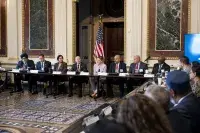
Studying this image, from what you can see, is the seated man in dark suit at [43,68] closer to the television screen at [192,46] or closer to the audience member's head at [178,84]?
the television screen at [192,46]

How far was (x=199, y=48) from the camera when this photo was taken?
32.1ft

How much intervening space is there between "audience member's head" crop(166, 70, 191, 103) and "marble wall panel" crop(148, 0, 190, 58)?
8194 millimetres

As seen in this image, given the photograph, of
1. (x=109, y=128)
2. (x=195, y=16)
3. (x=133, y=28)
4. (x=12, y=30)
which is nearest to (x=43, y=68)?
(x=12, y=30)

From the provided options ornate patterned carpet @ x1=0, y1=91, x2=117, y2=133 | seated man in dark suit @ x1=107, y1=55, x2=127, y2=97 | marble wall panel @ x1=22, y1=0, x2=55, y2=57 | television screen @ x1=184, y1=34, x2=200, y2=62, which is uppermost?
marble wall panel @ x1=22, y1=0, x2=55, y2=57

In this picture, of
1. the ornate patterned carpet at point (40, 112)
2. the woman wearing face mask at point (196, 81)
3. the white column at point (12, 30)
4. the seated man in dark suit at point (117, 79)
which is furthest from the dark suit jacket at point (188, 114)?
the white column at point (12, 30)

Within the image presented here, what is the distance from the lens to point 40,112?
774cm

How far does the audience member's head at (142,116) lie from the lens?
1.58m

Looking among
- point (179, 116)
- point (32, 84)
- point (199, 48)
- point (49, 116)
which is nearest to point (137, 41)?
point (199, 48)

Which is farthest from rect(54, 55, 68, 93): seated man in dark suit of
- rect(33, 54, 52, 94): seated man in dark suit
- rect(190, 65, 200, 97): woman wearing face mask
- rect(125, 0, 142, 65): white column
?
rect(190, 65, 200, 97): woman wearing face mask

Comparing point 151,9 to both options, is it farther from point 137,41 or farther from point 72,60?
point 72,60

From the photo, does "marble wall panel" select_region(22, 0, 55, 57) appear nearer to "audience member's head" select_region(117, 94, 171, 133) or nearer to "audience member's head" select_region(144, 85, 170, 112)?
"audience member's head" select_region(144, 85, 170, 112)

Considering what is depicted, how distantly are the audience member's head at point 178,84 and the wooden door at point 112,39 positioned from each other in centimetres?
1053

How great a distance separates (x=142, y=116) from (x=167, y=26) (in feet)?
31.3

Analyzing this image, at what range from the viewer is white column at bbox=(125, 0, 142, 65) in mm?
11148
